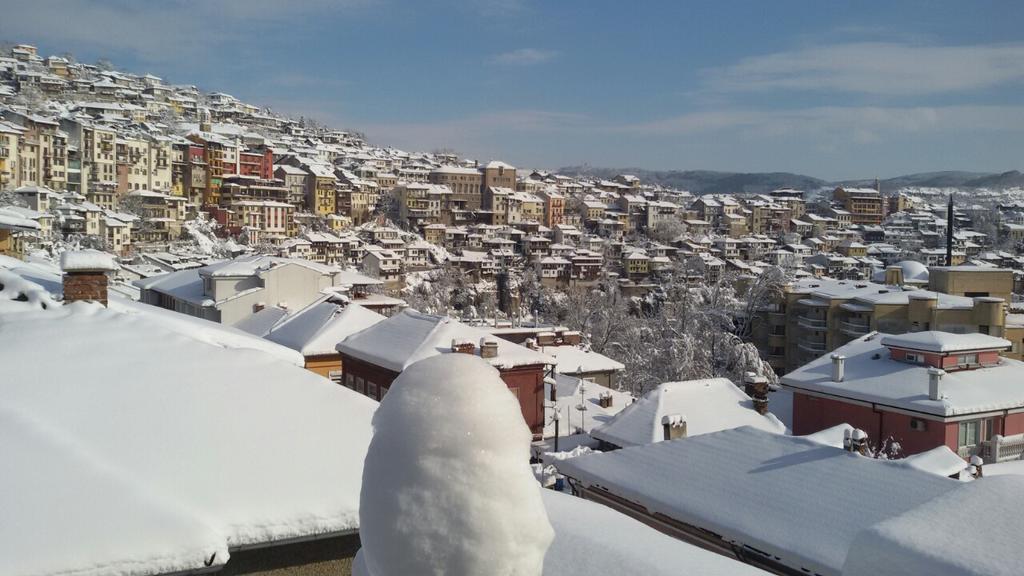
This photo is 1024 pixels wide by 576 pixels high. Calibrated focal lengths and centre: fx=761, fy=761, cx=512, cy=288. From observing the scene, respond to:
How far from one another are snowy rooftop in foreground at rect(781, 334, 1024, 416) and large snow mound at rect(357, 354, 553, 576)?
15.6 metres

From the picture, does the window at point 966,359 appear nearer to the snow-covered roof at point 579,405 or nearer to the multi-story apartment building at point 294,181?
the snow-covered roof at point 579,405

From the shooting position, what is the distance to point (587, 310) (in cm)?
5253

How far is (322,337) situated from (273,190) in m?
60.7

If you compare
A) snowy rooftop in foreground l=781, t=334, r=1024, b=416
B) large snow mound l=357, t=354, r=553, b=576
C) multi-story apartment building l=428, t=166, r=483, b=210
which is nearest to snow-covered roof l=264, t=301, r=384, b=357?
snowy rooftop in foreground l=781, t=334, r=1024, b=416

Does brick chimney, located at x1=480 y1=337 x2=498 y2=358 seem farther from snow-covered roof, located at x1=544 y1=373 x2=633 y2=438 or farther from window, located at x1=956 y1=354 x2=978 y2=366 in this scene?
window, located at x1=956 y1=354 x2=978 y2=366

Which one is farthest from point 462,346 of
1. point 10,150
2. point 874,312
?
point 10,150

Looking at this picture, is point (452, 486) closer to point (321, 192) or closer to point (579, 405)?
point (579, 405)

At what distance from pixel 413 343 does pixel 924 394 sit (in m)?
10.6

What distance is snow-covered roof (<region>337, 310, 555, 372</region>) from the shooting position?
16.0 metres

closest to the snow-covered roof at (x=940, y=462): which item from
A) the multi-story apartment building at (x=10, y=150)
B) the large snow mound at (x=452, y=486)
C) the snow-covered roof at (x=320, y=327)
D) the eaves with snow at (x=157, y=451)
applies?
the eaves with snow at (x=157, y=451)

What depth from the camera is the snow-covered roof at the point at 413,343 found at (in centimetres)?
1600

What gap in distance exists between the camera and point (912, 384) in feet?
52.5

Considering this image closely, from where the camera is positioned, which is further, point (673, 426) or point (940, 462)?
point (673, 426)

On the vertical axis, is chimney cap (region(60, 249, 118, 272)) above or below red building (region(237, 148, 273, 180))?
below
